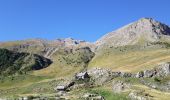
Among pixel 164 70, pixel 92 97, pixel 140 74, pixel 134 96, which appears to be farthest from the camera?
pixel 140 74

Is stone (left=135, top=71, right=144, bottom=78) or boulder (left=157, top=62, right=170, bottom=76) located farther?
stone (left=135, top=71, right=144, bottom=78)

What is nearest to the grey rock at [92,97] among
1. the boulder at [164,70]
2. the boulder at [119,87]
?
the boulder at [119,87]

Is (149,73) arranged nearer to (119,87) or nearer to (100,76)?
(100,76)

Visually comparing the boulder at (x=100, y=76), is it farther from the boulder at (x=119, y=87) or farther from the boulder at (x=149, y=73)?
the boulder at (x=119, y=87)

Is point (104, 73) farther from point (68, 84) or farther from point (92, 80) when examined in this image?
point (68, 84)

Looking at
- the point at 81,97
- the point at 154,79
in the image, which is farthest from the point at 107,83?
the point at 81,97

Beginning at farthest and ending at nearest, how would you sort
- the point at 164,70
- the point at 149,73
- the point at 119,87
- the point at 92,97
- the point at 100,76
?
the point at 100,76, the point at 149,73, the point at 164,70, the point at 119,87, the point at 92,97

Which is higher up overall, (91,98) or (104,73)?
(104,73)

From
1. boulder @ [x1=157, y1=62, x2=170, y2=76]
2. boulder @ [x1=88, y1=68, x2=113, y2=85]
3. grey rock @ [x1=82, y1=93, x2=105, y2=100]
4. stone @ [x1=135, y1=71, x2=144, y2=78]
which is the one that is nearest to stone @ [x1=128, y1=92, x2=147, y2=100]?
grey rock @ [x1=82, y1=93, x2=105, y2=100]

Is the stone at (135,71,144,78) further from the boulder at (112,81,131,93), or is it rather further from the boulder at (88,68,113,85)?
the boulder at (112,81,131,93)

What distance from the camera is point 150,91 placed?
4980 inches

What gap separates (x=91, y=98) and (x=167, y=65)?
55681mm

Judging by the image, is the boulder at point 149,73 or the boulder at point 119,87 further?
the boulder at point 149,73

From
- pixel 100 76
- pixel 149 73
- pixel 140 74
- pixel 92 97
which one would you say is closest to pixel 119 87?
pixel 92 97
